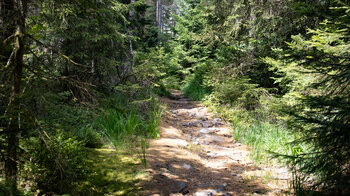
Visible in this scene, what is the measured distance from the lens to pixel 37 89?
212 cm

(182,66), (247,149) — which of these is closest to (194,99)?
(182,66)

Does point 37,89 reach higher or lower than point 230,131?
higher

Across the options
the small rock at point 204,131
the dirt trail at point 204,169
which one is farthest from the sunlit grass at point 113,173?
the small rock at point 204,131

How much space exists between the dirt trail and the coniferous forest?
0.86ft

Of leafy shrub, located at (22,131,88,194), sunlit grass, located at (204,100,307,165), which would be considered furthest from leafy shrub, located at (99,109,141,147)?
sunlit grass, located at (204,100,307,165)

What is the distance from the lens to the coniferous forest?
6.64 ft

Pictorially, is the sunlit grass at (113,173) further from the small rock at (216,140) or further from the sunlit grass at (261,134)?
the small rock at (216,140)

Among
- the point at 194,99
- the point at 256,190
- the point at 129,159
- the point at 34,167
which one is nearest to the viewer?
the point at 34,167

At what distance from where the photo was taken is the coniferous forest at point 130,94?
6.64 ft

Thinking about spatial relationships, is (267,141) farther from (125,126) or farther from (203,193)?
(125,126)

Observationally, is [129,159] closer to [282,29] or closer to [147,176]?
[147,176]

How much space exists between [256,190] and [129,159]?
7.14 ft

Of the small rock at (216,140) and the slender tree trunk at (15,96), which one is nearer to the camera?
the slender tree trunk at (15,96)

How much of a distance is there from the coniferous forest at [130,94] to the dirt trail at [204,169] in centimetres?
26
